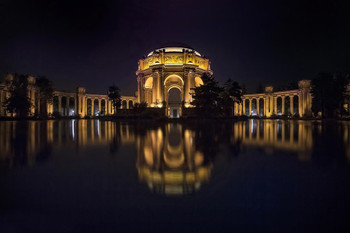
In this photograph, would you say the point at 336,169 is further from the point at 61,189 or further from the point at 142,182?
the point at 61,189

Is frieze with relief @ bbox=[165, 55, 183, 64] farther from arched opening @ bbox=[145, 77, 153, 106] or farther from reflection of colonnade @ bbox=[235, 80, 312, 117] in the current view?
reflection of colonnade @ bbox=[235, 80, 312, 117]

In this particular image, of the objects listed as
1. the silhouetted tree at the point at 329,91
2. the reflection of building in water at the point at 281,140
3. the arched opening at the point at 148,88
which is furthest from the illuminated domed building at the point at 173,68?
the reflection of building in water at the point at 281,140

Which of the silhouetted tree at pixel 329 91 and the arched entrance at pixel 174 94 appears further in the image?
the arched entrance at pixel 174 94

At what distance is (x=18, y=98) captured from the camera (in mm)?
37781

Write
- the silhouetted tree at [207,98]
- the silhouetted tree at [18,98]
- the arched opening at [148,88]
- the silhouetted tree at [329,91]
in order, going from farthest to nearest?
the arched opening at [148,88] → the silhouetted tree at [18,98] → the silhouetted tree at [329,91] → the silhouetted tree at [207,98]

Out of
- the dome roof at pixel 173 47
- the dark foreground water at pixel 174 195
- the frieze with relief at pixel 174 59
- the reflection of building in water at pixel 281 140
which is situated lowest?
the dark foreground water at pixel 174 195

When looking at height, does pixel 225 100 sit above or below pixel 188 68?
below

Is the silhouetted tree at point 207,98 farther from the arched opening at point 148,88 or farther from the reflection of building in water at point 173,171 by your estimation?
the reflection of building in water at point 173,171

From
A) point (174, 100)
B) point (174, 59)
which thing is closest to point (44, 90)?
point (174, 59)

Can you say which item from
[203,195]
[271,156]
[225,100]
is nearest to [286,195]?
[203,195]

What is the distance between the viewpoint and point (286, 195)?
9.55 feet

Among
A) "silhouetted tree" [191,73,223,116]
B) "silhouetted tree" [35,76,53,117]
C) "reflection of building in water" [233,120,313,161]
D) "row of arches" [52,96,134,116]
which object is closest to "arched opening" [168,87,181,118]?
"row of arches" [52,96,134,116]

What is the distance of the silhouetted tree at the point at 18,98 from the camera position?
37531 millimetres

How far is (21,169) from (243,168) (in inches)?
170
